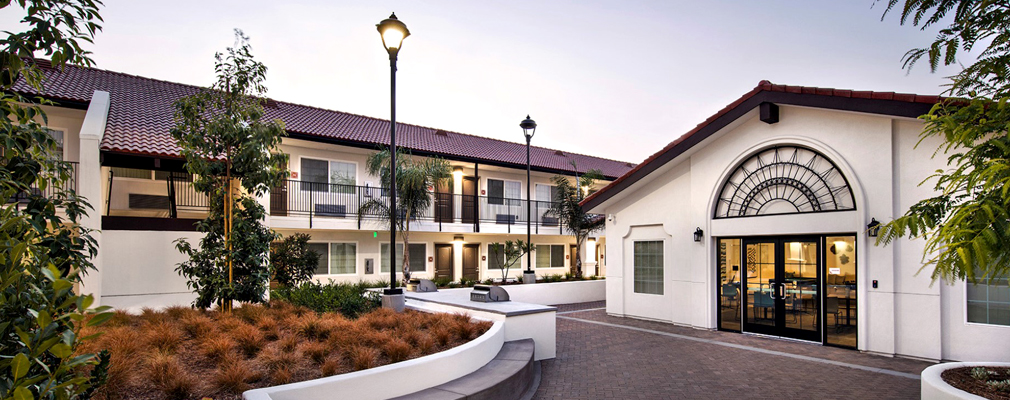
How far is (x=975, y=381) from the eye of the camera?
582 centimetres

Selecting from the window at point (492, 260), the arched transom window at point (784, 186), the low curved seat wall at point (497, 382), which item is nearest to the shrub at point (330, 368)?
the low curved seat wall at point (497, 382)

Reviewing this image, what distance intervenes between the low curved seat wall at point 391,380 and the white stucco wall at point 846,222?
21.1 ft

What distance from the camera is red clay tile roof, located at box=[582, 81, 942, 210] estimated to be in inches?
387

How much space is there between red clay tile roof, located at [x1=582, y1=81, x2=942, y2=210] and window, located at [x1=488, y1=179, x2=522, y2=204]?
9.06 meters

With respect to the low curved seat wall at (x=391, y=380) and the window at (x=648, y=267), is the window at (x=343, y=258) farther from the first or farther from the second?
the low curved seat wall at (x=391, y=380)

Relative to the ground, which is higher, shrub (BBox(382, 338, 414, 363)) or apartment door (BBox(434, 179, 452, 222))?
apartment door (BBox(434, 179, 452, 222))

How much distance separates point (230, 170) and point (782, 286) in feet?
38.8

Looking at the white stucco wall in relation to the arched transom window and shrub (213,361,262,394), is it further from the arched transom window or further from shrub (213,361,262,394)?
shrub (213,361,262,394)

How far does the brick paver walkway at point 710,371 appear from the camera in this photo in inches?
309

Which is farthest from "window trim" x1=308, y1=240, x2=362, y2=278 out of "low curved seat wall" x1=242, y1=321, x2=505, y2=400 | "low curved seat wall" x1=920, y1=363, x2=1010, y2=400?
"low curved seat wall" x1=920, y1=363, x2=1010, y2=400

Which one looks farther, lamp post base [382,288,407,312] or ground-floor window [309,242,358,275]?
ground-floor window [309,242,358,275]

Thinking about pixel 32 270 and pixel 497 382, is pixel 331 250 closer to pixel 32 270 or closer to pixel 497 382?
pixel 497 382

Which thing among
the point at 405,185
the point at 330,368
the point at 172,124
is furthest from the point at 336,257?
the point at 330,368

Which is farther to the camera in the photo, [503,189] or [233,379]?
[503,189]
